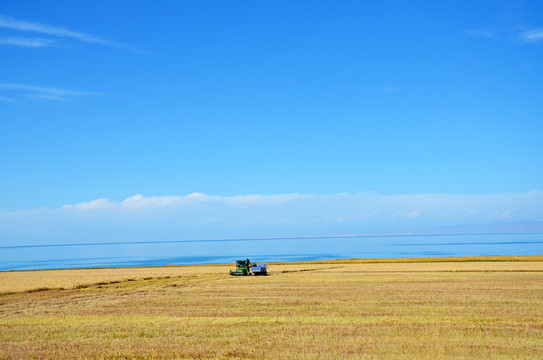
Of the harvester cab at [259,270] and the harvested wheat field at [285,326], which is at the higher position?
the harvested wheat field at [285,326]

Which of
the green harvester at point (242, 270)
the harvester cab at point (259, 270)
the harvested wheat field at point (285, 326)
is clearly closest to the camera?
the harvested wheat field at point (285, 326)

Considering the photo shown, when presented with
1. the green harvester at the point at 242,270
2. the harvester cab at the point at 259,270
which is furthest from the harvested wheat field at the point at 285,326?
the green harvester at the point at 242,270

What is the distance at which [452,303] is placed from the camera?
79.0 feet

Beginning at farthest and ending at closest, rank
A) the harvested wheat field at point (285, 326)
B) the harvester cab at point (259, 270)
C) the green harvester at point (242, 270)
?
1. the green harvester at point (242, 270)
2. the harvester cab at point (259, 270)
3. the harvested wheat field at point (285, 326)

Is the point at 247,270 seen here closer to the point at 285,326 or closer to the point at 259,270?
the point at 259,270

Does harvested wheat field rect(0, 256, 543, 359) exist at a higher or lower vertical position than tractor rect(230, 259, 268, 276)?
higher

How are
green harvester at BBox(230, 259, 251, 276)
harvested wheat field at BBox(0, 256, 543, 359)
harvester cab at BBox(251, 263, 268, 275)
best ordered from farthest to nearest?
green harvester at BBox(230, 259, 251, 276), harvester cab at BBox(251, 263, 268, 275), harvested wheat field at BBox(0, 256, 543, 359)

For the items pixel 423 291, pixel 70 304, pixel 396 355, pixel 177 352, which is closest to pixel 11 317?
pixel 70 304

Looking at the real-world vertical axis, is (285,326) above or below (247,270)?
above

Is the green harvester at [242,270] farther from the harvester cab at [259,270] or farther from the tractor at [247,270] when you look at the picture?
the harvester cab at [259,270]

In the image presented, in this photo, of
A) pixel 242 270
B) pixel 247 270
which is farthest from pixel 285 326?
pixel 247 270

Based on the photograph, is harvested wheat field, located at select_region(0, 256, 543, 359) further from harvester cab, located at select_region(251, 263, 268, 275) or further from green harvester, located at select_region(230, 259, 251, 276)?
green harvester, located at select_region(230, 259, 251, 276)

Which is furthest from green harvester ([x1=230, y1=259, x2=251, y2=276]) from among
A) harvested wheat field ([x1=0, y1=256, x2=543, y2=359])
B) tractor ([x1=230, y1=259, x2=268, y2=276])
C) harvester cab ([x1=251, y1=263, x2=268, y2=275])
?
harvested wheat field ([x1=0, y1=256, x2=543, y2=359])

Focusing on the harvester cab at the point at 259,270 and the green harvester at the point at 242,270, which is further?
the green harvester at the point at 242,270
